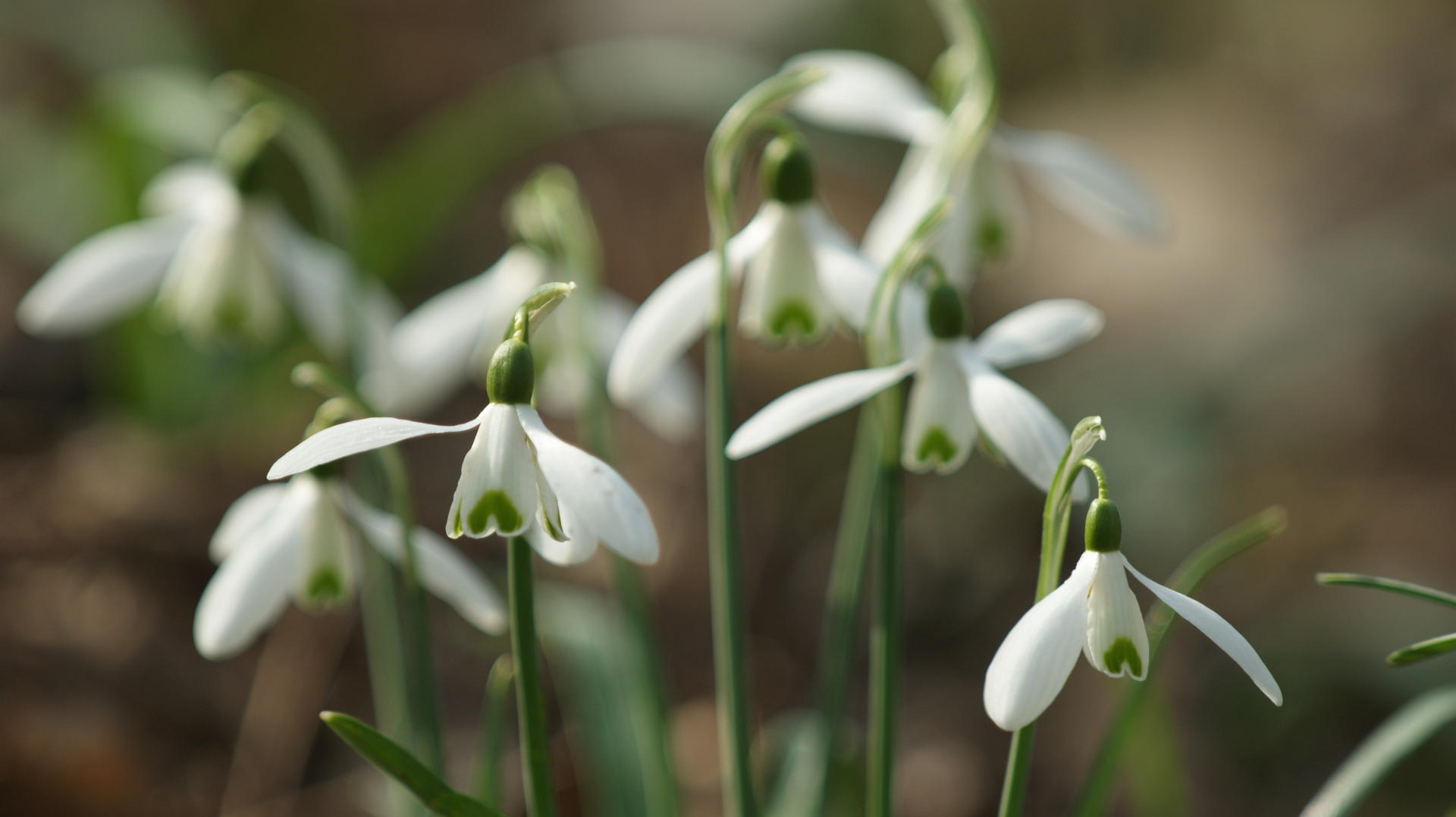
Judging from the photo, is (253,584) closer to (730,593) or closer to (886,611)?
(730,593)

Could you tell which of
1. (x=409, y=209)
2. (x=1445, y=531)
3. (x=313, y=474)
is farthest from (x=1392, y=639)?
(x=409, y=209)

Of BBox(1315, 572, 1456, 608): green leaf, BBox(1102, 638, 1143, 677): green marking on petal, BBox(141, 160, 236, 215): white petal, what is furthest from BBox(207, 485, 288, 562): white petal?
BBox(1315, 572, 1456, 608): green leaf

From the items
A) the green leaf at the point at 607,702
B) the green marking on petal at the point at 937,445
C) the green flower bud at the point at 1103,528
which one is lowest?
the green leaf at the point at 607,702

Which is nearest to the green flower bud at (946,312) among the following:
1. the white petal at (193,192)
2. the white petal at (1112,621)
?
the white petal at (1112,621)

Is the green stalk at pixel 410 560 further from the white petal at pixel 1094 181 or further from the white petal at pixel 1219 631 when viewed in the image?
the white petal at pixel 1094 181

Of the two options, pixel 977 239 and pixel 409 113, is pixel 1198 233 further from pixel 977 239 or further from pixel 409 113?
pixel 977 239

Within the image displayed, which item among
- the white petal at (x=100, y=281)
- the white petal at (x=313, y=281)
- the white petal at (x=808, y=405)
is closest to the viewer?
the white petal at (x=808, y=405)

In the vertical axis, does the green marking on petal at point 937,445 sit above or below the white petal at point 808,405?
below
